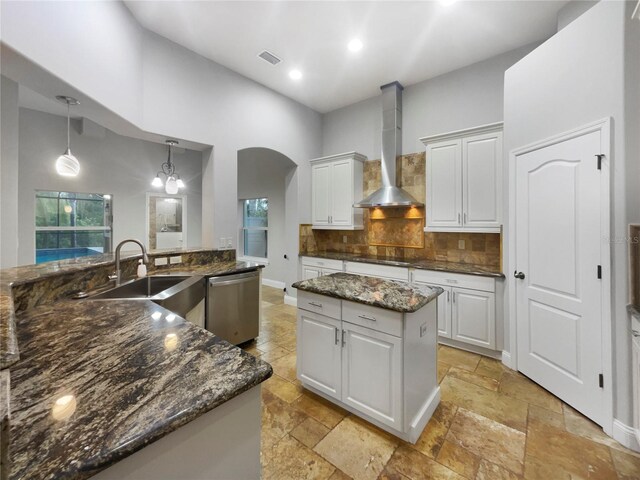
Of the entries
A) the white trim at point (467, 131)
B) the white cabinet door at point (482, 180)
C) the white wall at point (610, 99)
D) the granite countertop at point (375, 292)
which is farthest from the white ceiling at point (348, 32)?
the granite countertop at point (375, 292)

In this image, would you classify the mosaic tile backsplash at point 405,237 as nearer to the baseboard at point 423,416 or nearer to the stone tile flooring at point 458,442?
the stone tile flooring at point 458,442

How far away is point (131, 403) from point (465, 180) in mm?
3493

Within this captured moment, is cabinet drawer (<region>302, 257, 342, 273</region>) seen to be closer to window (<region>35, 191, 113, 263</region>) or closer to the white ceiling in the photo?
the white ceiling

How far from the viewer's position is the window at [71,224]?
14.1ft

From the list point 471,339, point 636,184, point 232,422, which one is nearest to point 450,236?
point 471,339

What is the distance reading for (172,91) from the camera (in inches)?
116

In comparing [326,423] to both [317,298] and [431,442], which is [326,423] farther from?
[317,298]

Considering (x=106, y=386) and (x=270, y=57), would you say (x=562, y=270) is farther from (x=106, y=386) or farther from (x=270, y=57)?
(x=270, y=57)

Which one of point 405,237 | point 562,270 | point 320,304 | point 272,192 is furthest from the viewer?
point 272,192

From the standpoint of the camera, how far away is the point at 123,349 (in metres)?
0.97

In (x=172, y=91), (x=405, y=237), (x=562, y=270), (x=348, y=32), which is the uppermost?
(x=348, y=32)

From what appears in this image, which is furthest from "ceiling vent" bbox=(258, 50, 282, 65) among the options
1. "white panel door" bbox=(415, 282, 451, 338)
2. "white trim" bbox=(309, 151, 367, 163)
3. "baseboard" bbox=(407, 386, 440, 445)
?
"baseboard" bbox=(407, 386, 440, 445)

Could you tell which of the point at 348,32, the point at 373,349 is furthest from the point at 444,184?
the point at 373,349

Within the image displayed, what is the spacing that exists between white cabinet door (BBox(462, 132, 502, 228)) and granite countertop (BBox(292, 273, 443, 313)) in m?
1.53
